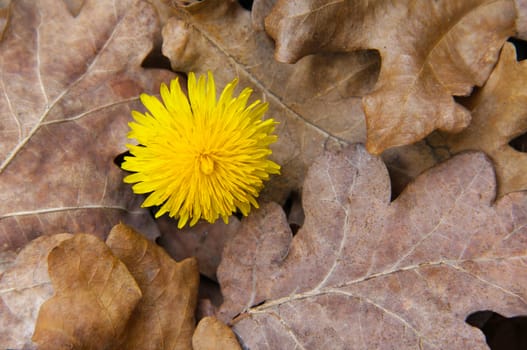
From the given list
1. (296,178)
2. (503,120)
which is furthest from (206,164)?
(503,120)

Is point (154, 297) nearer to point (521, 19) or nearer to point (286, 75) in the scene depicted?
point (286, 75)

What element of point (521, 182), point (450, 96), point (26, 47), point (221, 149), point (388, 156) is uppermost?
point (26, 47)

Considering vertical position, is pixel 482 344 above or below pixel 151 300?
below

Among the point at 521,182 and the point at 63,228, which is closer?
the point at 521,182

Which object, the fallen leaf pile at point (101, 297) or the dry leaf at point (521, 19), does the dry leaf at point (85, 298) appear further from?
the dry leaf at point (521, 19)

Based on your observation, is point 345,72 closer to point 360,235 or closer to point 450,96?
point 450,96

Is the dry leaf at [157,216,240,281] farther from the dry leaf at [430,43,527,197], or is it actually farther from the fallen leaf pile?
the dry leaf at [430,43,527,197]

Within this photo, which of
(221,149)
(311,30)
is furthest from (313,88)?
(221,149)

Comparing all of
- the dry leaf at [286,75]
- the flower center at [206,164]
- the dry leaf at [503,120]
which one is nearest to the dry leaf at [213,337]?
the flower center at [206,164]
